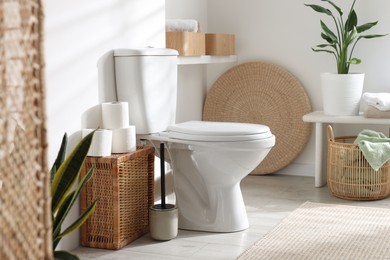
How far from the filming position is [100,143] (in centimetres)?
259

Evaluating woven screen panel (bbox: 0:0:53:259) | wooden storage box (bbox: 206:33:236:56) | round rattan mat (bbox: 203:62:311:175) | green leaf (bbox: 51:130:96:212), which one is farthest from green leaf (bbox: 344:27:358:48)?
woven screen panel (bbox: 0:0:53:259)

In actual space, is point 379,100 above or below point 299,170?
above

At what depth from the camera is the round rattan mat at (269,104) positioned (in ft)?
13.2

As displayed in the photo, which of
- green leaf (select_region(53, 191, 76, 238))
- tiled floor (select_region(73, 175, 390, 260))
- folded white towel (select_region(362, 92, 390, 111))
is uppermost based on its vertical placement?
folded white towel (select_region(362, 92, 390, 111))

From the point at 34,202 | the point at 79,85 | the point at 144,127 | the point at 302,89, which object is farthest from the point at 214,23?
the point at 34,202

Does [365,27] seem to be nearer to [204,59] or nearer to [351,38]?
[351,38]

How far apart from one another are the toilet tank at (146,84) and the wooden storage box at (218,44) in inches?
32.3

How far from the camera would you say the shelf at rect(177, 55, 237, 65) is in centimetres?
350

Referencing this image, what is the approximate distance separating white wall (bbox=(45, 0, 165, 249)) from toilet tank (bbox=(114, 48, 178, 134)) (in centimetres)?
11

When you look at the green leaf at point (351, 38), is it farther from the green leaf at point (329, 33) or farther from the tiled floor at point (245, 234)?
the tiled floor at point (245, 234)

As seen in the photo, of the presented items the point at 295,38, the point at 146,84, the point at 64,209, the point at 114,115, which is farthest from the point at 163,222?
the point at 295,38

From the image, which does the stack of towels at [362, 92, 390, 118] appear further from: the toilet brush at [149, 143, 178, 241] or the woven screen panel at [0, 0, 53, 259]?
the woven screen panel at [0, 0, 53, 259]

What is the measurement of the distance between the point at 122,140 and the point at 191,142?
30cm

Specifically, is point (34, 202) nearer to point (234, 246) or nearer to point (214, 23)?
point (234, 246)
